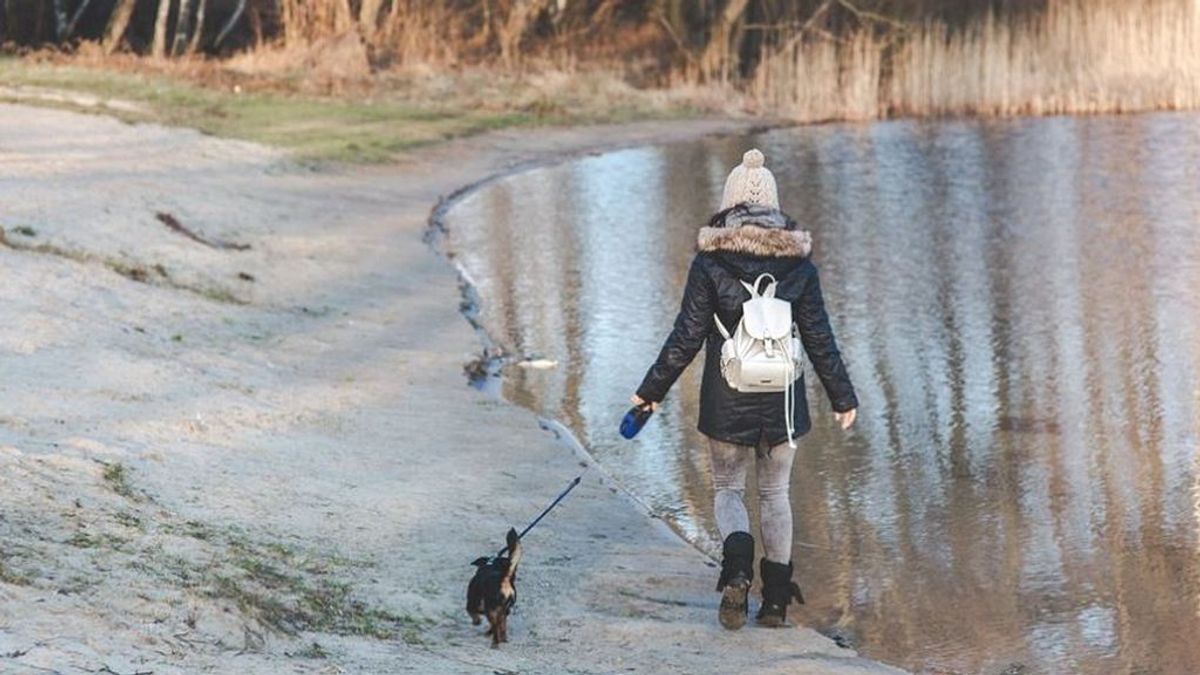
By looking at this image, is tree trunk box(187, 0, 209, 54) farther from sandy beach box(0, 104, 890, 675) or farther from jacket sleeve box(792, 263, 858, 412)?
jacket sleeve box(792, 263, 858, 412)

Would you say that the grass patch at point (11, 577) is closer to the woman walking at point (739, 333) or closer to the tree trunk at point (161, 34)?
the woman walking at point (739, 333)

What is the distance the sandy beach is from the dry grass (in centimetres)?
1783

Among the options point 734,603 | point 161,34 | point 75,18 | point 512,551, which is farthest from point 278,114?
point 512,551

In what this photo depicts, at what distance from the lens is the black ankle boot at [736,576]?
24.1ft

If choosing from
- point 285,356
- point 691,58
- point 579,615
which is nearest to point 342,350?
point 285,356

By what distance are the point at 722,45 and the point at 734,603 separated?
105 ft

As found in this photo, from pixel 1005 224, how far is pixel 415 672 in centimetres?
1559

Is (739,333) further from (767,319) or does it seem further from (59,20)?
(59,20)

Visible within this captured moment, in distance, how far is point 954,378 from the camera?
13.0 m

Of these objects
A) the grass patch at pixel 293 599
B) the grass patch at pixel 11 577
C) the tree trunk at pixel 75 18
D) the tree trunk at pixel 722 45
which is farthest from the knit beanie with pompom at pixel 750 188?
the tree trunk at pixel 75 18

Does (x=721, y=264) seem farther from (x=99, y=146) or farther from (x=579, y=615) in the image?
(x=99, y=146)

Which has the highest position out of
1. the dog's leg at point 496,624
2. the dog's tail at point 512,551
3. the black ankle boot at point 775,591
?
the dog's tail at point 512,551

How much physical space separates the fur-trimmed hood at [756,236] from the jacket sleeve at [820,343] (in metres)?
0.15

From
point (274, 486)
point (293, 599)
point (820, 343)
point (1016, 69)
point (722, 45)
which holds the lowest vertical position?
point (1016, 69)
